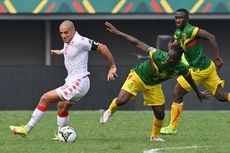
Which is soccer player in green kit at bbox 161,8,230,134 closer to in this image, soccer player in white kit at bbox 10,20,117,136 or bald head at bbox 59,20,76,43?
soccer player in white kit at bbox 10,20,117,136

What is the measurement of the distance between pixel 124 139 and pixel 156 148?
1706 mm

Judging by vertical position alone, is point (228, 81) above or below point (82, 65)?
below

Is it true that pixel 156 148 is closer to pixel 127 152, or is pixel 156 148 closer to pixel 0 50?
pixel 127 152

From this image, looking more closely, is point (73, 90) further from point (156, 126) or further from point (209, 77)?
point (209, 77)

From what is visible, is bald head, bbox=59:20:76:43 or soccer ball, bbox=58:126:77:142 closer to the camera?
soccer ball, bbox=58:126:77:142

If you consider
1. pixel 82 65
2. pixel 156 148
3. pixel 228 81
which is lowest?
pixel 228 81

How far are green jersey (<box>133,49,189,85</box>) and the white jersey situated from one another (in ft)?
3.14

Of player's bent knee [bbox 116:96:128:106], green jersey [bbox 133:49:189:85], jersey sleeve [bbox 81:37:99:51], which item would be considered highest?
jersey sleeve [bbox 81:37:99:51]

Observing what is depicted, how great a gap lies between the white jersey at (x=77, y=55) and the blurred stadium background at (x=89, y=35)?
10.1m

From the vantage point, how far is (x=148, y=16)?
2838cm

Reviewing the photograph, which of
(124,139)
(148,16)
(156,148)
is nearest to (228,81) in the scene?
(148,16)

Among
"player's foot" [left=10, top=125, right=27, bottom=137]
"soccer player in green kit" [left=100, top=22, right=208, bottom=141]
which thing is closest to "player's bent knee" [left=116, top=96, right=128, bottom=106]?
"soccer player in green kit" [left=100, top=22, right=208, bottom=141]

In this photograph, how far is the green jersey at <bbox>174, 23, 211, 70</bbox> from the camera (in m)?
14.3

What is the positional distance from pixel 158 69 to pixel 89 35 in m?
17.5
